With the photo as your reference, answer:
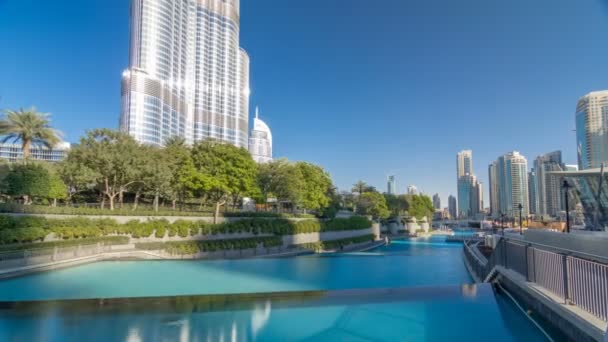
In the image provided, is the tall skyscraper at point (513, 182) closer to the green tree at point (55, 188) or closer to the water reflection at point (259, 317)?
the green tree at point (55, 188)

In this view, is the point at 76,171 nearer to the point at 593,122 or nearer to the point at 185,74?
the point at 593,122

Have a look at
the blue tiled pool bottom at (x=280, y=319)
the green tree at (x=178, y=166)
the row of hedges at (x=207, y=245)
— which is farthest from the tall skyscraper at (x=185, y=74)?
the blue tiled pool bottom at (x=280, y=319)

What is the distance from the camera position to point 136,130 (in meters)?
79.1

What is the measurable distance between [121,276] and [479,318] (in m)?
12.5

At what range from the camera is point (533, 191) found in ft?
348

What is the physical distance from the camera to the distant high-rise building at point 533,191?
4000 inches

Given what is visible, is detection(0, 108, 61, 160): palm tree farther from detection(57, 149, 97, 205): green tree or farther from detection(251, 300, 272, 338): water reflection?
detection(251, 300, 272, 338): water reflection

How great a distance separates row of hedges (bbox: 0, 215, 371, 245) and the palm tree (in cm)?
1030

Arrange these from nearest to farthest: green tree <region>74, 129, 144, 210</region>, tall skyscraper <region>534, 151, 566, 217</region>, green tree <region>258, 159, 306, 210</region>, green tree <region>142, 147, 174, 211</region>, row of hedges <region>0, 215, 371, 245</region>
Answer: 1. row of hedges <region>0, 215, 371, 245</region>
2. green tree <region>74, 129, 144, 210</region>
3. green tree <region>142, 147, 174, 211</region>
4. green tree <region>258, 159, 306, 210</region>
5. tall skyscraper <region>534, 151, 566, 217</region>

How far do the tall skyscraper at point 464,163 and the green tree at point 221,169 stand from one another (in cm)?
18164

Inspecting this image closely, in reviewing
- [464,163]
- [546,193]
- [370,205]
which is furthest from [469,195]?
[370,205]

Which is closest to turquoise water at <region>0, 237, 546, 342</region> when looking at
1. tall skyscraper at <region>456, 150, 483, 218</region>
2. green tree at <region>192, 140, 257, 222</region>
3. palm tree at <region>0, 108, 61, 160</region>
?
green tree at <region>192, 140, 257, 222</region>

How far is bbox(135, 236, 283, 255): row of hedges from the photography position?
22172mm

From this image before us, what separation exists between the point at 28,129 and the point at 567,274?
31.5m
